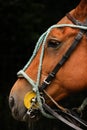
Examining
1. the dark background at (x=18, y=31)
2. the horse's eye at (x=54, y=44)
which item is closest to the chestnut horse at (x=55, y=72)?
the horse's eye at (x=54, y=44)

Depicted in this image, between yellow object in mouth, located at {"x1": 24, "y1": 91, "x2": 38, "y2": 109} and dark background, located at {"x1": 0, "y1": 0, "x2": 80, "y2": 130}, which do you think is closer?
yellow object in mouth, located at {"x1": 24, "y1": 91, "x2": 38, "y2": 109}

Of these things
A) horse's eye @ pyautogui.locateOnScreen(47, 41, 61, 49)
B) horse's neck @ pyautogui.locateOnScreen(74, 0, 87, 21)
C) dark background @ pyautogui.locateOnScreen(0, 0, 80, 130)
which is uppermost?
horse's neck @ pyautogui.locateOnScreen(74, 0, 87, 21)

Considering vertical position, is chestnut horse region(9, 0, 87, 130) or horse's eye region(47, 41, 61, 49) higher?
horse's eye region(47, 41, 61, 49)

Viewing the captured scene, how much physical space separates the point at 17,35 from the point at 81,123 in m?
3.01

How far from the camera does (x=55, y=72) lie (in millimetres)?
3646

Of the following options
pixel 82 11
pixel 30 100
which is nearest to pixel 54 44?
pixel 82 11

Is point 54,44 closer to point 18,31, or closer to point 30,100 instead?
point 30,100

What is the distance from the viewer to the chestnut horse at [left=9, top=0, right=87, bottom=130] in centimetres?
365

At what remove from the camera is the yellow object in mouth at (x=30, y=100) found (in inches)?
145

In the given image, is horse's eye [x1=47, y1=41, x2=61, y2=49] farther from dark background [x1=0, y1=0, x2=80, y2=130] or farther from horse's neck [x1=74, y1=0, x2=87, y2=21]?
dark background [x1=0, y1=0, x2=80, y2=130]

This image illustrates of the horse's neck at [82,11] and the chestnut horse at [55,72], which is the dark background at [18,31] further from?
the horse's neck at [82,11]

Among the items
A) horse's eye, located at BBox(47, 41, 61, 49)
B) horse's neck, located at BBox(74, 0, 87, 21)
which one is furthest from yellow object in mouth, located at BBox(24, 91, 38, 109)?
horse's neck, located at BBox(74, 0, 87, 21)

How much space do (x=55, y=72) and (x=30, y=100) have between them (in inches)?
11.7

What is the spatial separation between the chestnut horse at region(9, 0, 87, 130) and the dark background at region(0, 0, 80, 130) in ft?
7.85
